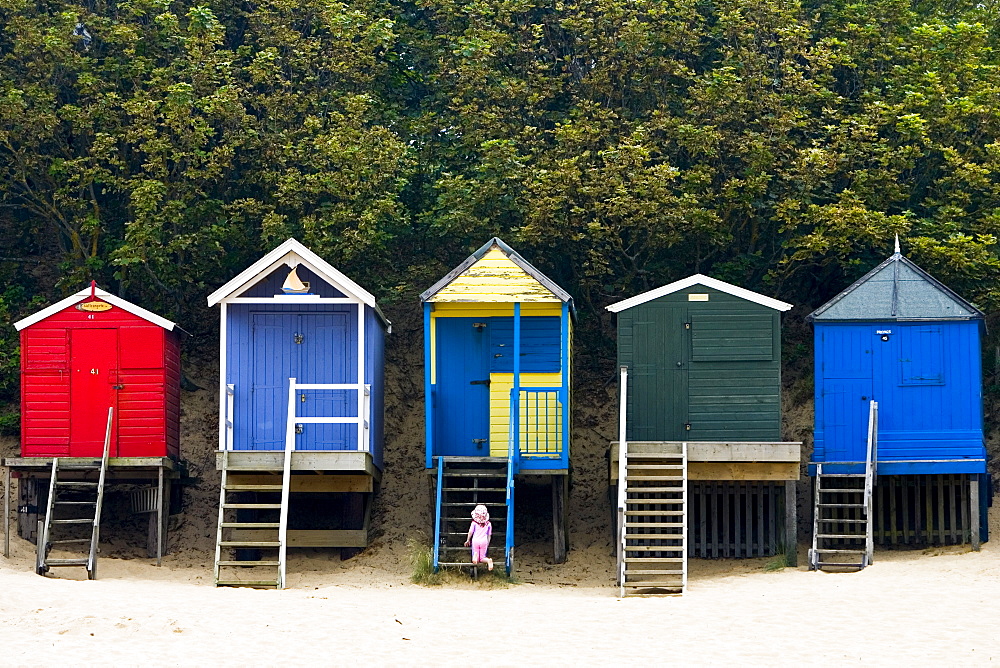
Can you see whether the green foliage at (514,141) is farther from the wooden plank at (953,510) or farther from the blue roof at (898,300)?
the wooden plank at (953,510)

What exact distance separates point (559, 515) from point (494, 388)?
2.11 meters

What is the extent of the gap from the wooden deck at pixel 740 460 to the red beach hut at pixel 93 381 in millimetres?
7062

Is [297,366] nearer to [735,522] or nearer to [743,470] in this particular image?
[743,470]

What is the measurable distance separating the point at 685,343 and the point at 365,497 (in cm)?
542

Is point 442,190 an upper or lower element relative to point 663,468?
upper

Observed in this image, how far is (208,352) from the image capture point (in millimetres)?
28578

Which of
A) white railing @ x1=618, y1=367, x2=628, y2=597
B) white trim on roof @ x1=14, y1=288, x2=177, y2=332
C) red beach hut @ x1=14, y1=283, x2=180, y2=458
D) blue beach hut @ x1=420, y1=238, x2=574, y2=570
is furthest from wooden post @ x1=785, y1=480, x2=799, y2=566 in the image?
white trim on roof @ x1=14, y1=288, x2=177, y2=332

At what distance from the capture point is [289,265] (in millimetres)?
22297

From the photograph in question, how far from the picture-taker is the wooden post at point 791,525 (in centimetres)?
2172

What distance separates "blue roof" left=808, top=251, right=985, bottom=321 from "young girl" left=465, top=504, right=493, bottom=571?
558 cm

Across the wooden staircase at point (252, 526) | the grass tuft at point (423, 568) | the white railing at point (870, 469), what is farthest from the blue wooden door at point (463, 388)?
the white railing at point (870, 469)

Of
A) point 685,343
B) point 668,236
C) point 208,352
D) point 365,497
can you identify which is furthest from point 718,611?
point 208,352

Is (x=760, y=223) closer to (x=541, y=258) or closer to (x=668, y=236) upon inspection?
(x=668, y=236)

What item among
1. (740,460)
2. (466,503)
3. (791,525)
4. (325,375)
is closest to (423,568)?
(466,503)
